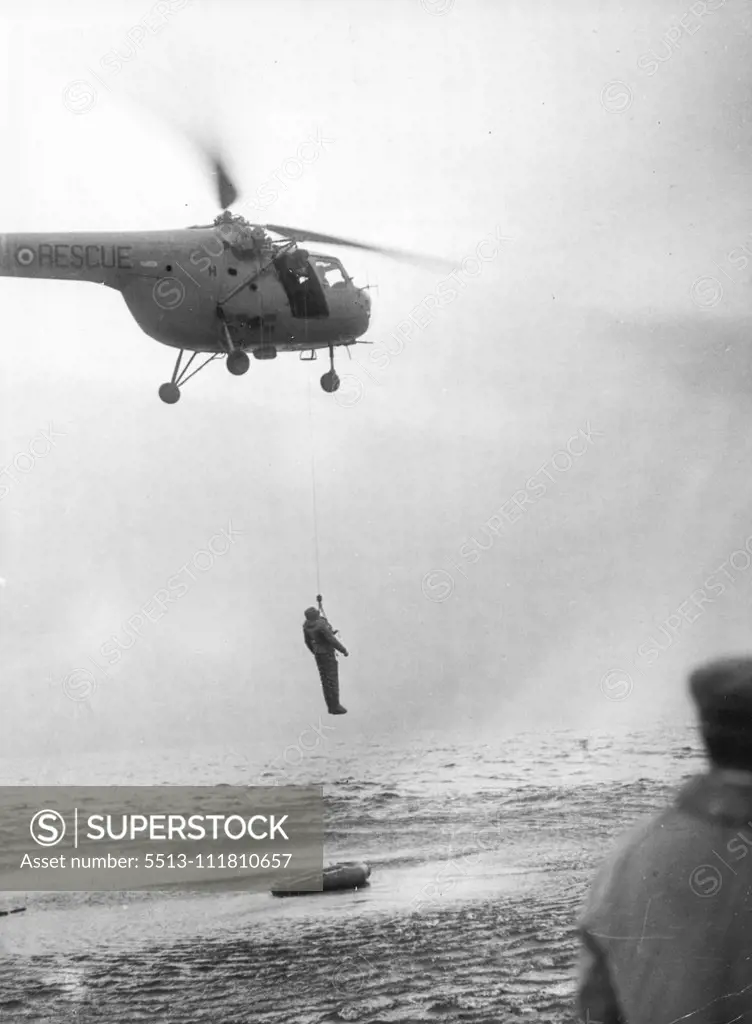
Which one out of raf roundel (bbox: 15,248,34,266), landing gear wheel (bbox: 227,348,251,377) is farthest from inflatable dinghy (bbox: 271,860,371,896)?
raf roundel (bbox: 15,248,34,266)

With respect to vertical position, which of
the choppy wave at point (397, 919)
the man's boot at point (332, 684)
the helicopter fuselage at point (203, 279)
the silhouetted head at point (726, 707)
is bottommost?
the choppy wave at point (397, 919)

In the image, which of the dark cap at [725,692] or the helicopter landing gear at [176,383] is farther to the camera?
the helicopter landing gear at [176,383]

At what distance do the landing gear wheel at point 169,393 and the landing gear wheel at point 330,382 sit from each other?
1.62m

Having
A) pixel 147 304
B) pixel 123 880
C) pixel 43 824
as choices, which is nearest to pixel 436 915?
pixel 123 880

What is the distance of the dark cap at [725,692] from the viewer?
3369mm

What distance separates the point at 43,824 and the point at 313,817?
7.61 meters

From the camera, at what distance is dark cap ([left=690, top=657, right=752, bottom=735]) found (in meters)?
3.37

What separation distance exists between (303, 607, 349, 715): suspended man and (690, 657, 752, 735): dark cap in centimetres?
827

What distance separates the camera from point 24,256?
1193cm

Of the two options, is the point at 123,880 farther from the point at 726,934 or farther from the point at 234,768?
the point at 726,934

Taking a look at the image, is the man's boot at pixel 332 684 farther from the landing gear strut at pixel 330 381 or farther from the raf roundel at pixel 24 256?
the raf roundel at pixel 24 256

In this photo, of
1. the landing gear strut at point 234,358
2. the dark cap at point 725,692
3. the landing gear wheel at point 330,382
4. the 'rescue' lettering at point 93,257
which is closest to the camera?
the dark cap at point 725,692

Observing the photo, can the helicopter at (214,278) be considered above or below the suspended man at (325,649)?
above

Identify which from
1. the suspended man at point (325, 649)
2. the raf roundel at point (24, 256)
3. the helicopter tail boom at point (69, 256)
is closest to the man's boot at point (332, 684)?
the suspended man at point (325, 649)
